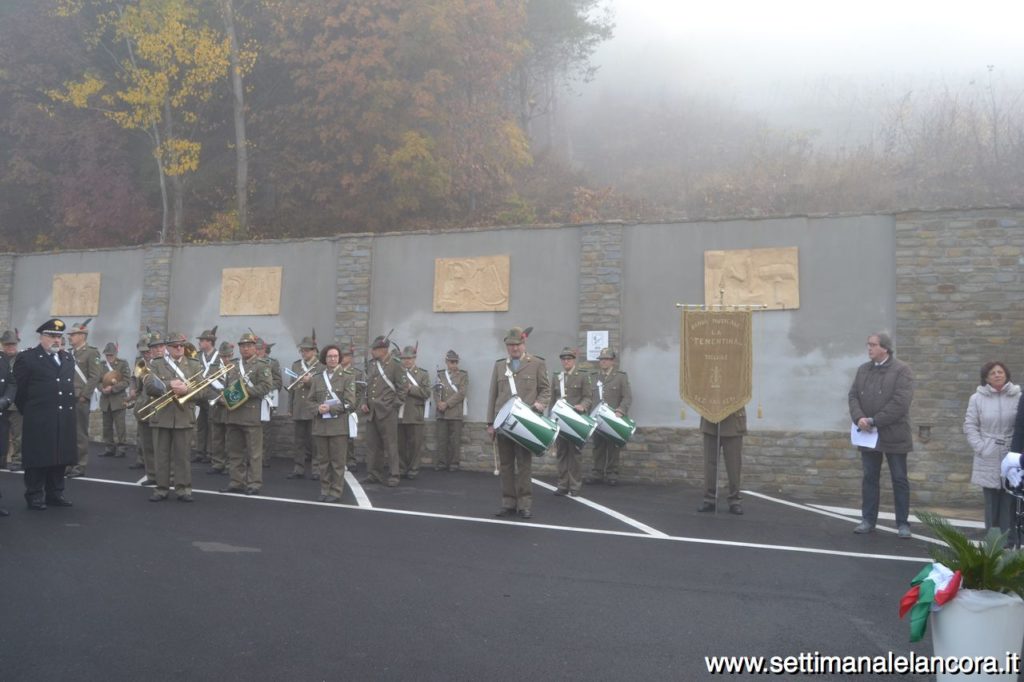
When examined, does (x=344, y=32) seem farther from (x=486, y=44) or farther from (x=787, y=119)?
(x=787, y=119)

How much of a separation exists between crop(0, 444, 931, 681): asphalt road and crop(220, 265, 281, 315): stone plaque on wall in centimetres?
747

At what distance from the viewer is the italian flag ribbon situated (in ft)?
13.4

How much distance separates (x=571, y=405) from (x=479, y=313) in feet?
11.4

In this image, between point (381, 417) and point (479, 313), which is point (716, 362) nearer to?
point (381, 417)

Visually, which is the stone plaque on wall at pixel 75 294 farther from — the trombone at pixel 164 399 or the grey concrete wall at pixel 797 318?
the grey concrete wall at pixel 797 318

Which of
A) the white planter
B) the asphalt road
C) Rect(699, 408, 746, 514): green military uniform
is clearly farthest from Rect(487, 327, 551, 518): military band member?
the white planter

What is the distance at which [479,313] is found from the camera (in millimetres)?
15492

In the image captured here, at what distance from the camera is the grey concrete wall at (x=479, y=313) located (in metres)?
15.0

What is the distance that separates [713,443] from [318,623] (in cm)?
619

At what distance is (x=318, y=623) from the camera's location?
544cm

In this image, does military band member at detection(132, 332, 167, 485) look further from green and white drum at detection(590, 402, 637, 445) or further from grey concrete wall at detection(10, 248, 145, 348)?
grey concrete wall at detection(10, 248, 145, 348)

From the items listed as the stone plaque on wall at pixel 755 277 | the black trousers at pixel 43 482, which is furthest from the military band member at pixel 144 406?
the stone plaque on wall at pixel 755 277

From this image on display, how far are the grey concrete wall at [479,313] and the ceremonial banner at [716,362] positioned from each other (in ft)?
14.3

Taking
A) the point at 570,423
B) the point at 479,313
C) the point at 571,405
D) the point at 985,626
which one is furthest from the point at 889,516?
the point at 479,313
